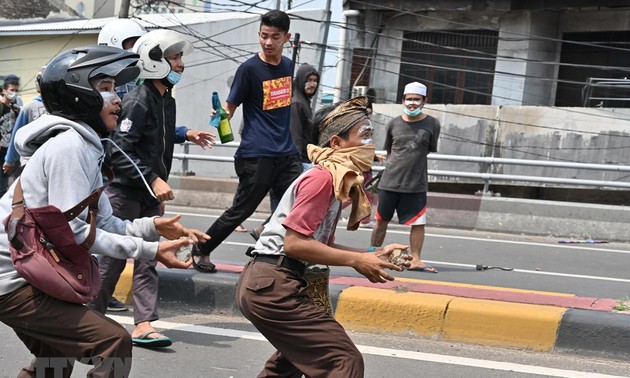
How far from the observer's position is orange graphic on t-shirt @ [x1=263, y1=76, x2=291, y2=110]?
266 inches

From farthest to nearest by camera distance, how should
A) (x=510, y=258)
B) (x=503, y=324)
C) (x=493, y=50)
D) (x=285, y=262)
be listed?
(x=493, y=50), (x=510, y=258), (x=503, y=324), (x=285, y=262)

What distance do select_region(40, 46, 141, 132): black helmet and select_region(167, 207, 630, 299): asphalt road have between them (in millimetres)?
4127

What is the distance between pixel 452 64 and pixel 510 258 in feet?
43.4

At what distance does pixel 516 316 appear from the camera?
5668 mm

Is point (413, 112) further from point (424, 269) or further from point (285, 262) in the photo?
point (285, 262)

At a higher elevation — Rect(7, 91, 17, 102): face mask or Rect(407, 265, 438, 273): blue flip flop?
Rect(7, 91, 17, 102): face mask

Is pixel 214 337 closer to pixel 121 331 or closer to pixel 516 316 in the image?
pixel 516 316

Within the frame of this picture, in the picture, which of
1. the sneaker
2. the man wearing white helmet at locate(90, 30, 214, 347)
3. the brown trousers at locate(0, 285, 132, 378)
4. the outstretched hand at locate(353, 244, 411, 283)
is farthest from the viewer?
the sneaker

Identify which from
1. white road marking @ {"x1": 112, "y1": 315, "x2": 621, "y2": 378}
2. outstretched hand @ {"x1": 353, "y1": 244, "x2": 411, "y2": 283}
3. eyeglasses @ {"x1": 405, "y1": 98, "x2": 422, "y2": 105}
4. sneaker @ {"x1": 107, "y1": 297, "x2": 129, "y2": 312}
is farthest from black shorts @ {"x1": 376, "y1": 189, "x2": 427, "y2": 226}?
outstretched hand @ {"x1": 353, "y1": 244, "x2": 411, "y2": 283}

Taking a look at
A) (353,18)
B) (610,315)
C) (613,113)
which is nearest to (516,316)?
(610,315)

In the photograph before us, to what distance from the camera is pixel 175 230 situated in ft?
11.6

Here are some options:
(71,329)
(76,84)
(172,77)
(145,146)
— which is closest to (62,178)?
(76,84)

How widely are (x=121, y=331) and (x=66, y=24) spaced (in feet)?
93.0

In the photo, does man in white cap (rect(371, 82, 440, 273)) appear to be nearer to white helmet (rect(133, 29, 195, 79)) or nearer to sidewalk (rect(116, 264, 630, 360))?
sidewalk (rect(116, 264, 630, 360))
